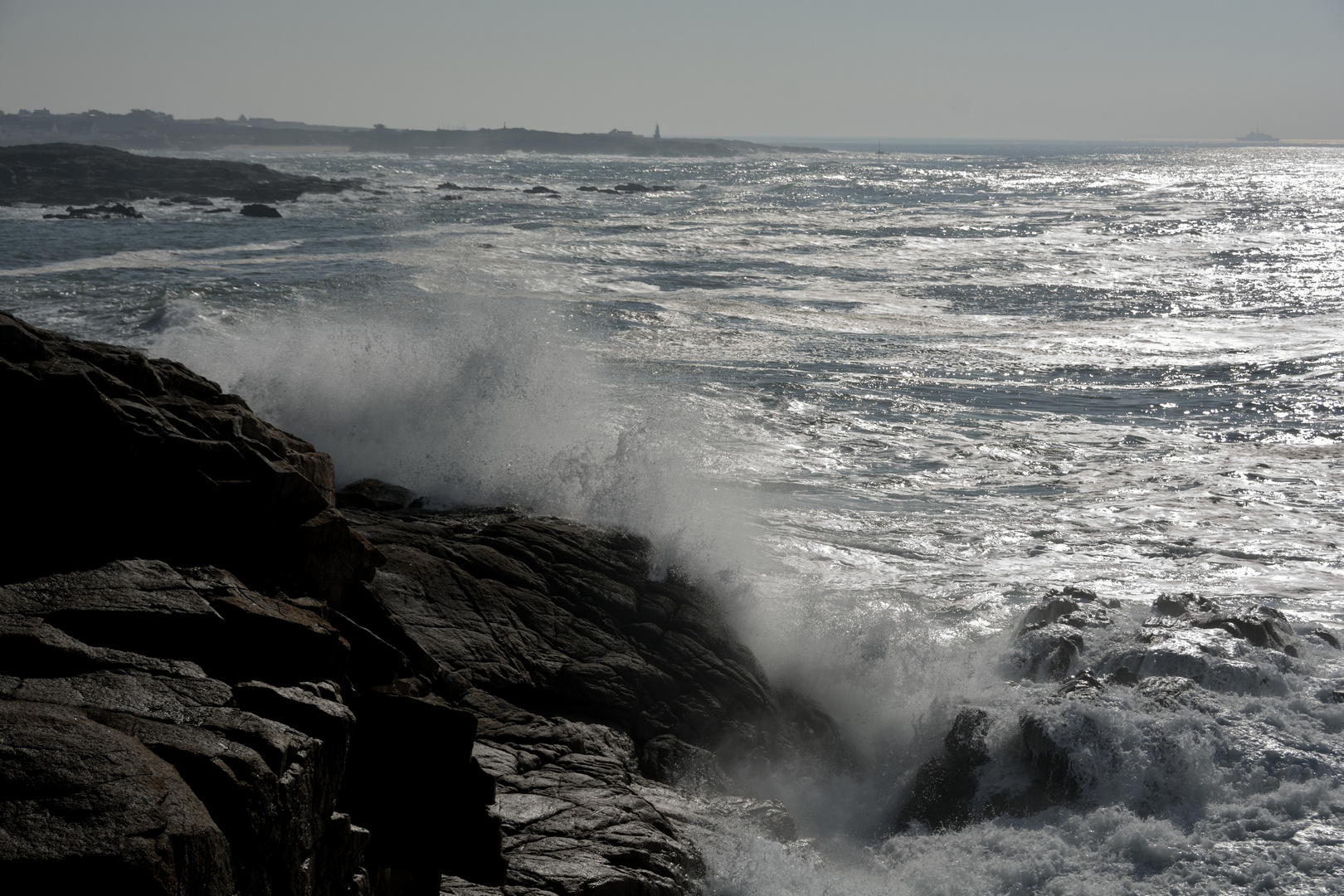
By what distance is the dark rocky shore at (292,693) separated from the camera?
10.1 feet

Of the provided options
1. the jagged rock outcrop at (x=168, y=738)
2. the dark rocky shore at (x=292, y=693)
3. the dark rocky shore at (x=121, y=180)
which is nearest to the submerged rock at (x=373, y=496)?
the dark rocky shore at (x=292, y=693)

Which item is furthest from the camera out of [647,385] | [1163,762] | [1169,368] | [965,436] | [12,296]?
[12,296]

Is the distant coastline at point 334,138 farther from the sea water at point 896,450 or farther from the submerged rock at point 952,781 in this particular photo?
the submerged rock at point 952,781

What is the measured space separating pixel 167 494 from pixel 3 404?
79 centimetres

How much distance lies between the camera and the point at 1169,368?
63.9 ft

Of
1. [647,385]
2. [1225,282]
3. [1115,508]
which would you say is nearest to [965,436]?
[1115,508]

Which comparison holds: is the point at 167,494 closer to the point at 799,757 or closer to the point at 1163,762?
the point at 799,757

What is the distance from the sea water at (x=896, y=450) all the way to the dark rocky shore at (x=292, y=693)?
3.03 feet

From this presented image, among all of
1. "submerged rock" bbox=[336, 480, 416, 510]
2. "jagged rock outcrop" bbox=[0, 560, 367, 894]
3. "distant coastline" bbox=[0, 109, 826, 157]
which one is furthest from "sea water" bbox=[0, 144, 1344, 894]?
"distant coastline" bbox=[0, 109, 826, 157]

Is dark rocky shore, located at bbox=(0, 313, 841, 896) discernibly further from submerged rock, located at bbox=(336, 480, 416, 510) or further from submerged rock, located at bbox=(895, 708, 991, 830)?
submerged rock, located at bbox=(336, 480, 416, 510)

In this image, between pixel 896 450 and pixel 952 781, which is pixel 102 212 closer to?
pixel 896 450

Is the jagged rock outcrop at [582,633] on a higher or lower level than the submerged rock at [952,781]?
higher

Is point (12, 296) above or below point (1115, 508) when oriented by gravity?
above

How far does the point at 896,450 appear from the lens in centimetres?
1441
